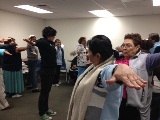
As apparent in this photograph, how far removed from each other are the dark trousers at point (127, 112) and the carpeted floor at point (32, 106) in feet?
6.31

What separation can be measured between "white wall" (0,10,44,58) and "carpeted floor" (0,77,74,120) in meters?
2.15

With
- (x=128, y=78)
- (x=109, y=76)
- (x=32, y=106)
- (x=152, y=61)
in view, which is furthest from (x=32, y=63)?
(x=128, y=78)

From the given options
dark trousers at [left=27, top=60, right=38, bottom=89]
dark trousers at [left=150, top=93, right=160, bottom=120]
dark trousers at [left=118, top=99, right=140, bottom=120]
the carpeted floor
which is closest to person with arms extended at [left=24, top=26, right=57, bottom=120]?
the carpeted floor

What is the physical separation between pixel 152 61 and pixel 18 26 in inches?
239

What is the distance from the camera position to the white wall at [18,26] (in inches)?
250

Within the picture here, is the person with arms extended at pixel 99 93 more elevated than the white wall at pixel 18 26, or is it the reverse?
the white wall at pixel 18 26

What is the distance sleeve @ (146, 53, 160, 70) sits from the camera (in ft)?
5.30

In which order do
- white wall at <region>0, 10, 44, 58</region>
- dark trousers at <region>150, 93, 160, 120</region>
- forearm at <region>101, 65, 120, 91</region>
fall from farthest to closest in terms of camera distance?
white wall at <region>0, 10, 44, 58</region>
dark trousers at <region>150, 93, 160, 120</region>
forearm at <region>101, 65, 120, 91</region>

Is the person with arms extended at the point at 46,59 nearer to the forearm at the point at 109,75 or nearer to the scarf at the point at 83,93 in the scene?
the scarf at the point at 83,93

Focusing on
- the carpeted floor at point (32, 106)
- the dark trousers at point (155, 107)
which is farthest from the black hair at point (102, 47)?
the carpeted floor at point (32, 106)

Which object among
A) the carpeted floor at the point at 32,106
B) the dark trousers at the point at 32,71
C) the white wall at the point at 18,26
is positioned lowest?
the carpeted floor at the point at 32,106

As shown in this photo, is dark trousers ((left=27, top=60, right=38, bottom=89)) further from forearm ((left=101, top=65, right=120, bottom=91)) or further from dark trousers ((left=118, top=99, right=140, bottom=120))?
forearm ((left=101, top=65, right=120, bottom=91))

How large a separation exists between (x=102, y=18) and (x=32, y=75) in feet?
12.3

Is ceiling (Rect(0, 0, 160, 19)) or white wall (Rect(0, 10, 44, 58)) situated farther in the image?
white wall (Rect(0, 10, 44, 58))
